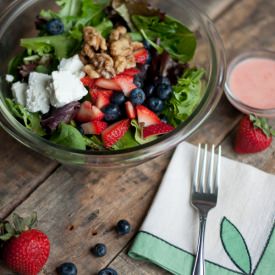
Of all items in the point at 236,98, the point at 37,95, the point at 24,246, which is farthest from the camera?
the point at 236,98

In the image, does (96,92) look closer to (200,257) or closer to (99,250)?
(99,250)

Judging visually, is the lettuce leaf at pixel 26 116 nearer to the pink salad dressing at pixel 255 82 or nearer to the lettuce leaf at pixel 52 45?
the lettuce leaf at pixel 52 45

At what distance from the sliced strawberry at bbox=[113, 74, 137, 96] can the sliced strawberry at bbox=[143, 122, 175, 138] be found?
0.47 ft

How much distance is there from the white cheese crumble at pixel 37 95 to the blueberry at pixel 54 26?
0.64 ft

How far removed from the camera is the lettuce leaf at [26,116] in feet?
5.31

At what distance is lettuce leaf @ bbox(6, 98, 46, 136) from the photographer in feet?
5.31

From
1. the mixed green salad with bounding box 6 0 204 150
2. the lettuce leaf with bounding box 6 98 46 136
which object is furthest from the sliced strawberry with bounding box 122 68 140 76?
the lettuce leaf with bounding box 6 98 46 136

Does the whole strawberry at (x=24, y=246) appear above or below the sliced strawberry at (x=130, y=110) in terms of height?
below

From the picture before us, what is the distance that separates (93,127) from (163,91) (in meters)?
0.25

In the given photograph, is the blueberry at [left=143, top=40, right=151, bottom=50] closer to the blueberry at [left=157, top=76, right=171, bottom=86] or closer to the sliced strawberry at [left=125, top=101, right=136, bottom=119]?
the blueberry at [left=157, top=76, right=171, bottom=86]

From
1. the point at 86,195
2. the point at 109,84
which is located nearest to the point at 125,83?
the point at 109,84

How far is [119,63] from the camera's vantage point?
168 centimetres

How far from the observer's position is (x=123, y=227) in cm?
153

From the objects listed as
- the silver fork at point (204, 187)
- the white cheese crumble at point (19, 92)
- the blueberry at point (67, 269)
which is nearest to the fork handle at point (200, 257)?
the silver fork at point (204, 187)
